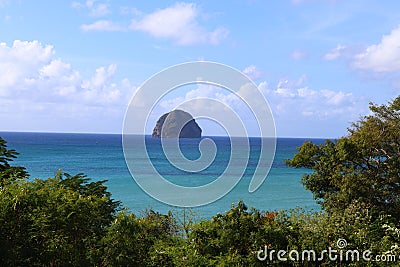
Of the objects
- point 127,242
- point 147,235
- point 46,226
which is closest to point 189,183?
point 147,235

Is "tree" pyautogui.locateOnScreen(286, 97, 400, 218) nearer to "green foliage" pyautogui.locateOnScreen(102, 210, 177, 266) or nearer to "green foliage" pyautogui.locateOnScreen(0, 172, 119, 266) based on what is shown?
"green foliage" pyautogui.locateOnScreen(102, 210, 177, 266)

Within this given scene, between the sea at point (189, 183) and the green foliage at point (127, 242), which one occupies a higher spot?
the green foliage at point (127, 242)

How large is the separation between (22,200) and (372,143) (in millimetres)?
10409

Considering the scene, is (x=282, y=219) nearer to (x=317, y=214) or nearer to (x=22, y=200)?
(x=317, y=214)

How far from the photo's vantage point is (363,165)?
12375 millimetres

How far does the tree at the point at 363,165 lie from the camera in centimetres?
1163

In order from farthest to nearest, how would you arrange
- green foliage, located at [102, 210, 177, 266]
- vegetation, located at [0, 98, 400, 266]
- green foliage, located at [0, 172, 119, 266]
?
green foliage, located at [102, 210, 177, 266], vegetation, located at [0, 98, 400, 266], green foliage, located at [0, 172, 119, 266]

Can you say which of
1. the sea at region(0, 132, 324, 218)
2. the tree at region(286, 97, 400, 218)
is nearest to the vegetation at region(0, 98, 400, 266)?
the tree at region(286, 97, 400, 218)

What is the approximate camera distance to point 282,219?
5.21m

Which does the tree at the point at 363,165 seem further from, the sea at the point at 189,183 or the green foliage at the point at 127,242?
the green foliage at the point at 127,242

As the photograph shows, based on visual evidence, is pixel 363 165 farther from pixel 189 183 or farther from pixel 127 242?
pixel 189 183

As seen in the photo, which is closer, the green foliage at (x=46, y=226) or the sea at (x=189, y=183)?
the green foliage at (x=46, y=226)

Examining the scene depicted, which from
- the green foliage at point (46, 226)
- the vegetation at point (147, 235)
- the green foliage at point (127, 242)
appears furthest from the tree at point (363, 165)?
the green foliage at point (46, 226)

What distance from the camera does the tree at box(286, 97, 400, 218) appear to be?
1163cm
